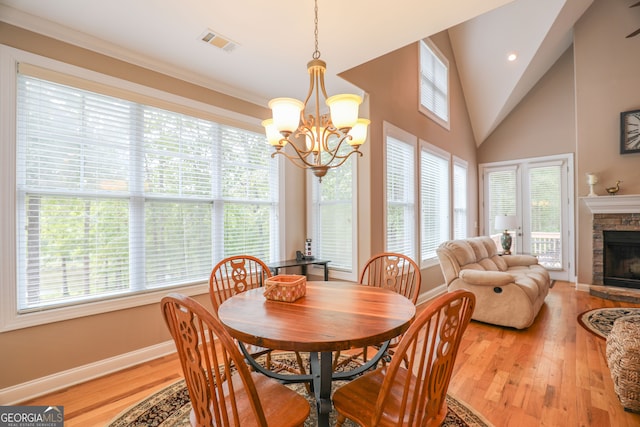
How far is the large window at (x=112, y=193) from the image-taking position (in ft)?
7.08

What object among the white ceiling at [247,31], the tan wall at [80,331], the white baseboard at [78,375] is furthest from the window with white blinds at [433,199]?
the white baseboard at [78,375]

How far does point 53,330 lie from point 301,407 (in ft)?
6.92

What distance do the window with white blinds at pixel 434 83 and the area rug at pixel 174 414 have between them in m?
4.01

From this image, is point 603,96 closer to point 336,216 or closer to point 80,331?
point 336,216

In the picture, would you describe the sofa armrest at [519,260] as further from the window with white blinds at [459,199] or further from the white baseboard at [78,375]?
the white baseboard at [78,375]

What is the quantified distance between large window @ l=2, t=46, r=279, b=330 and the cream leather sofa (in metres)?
2.55

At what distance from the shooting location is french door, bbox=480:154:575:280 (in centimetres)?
580

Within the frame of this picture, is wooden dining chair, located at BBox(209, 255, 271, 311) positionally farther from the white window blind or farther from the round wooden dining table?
the white window blind

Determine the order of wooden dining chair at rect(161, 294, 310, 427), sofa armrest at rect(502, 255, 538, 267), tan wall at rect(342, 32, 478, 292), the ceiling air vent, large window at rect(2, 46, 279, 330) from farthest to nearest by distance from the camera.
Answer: sofa armrest at rect(502, 255, 538, 267), tan wall at rect(342, 32, 478, 292), the ceiling air vent, large window at rect(2, 46, 279, 330), wooden dining chair at rect(161, 294, 310, 427)

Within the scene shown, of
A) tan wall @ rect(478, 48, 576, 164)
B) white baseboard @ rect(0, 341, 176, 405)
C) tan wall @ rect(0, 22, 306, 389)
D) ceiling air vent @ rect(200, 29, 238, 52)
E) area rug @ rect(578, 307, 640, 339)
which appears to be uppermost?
tan wall @ rect(478, 48, 576, 164)

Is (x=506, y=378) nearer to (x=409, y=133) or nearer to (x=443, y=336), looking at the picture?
(x=443, y=336)

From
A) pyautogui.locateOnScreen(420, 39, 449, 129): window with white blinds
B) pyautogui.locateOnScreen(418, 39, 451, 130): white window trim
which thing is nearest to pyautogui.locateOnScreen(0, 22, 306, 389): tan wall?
pyautogui.locateOnScreen(418, 39, 451, 130): white window trim

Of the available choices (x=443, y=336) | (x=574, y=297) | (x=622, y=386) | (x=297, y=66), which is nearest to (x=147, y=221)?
(x=297, y=66)

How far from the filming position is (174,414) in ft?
6.33
